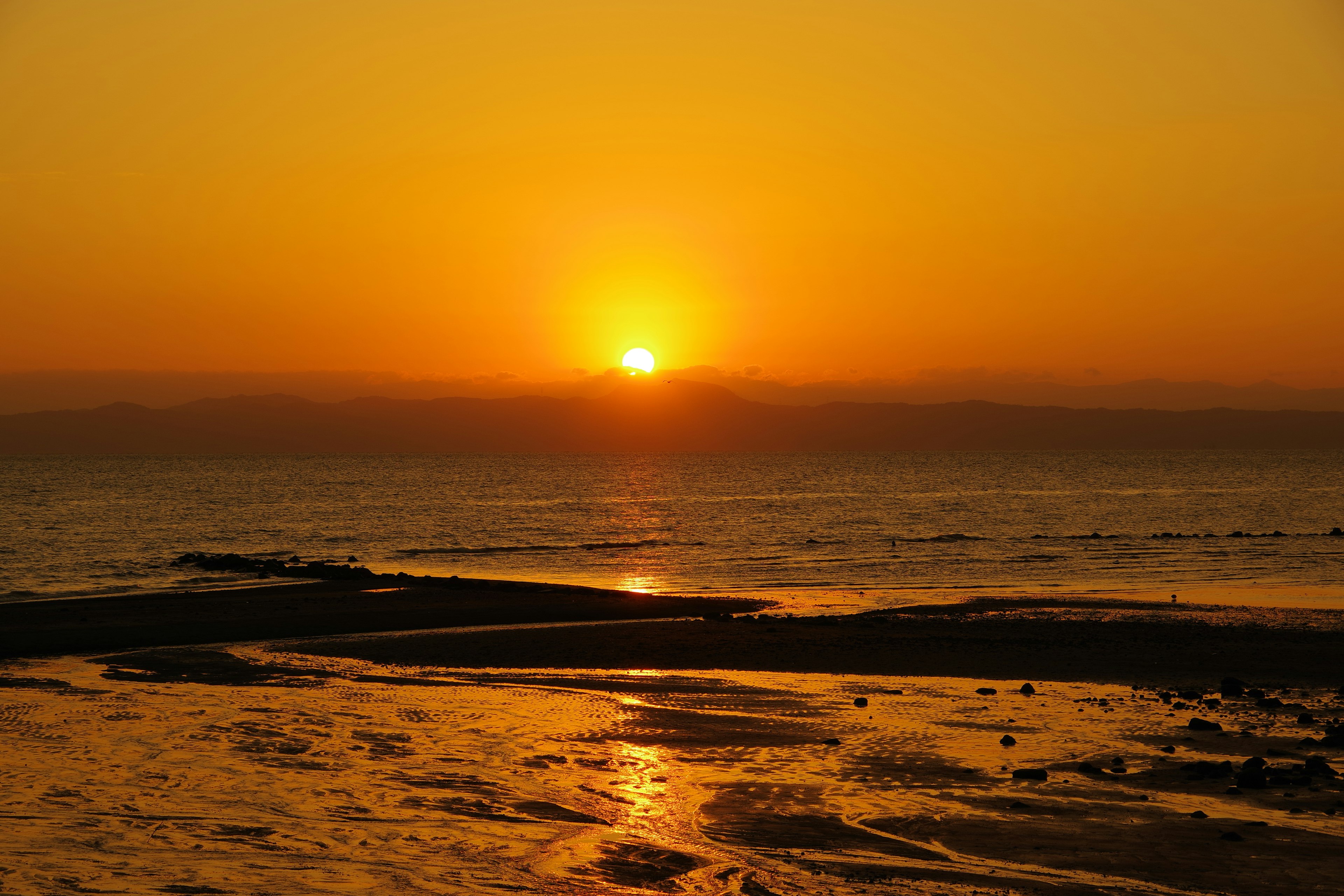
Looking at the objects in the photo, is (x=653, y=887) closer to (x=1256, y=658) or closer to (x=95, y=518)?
(x=1256, y=658)

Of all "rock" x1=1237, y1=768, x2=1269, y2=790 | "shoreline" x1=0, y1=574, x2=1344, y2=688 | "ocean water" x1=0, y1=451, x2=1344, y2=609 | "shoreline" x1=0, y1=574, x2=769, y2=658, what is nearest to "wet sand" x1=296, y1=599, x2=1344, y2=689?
"shoreline" x1=0, y1=574, x2=1344, y2=688

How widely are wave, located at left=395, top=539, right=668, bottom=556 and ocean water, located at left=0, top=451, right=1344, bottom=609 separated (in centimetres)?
26

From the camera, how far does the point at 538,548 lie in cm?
6419

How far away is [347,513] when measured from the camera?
101 m

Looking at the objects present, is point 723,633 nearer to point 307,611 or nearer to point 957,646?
point 957,646

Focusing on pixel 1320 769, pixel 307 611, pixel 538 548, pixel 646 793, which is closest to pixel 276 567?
pixel 538 548

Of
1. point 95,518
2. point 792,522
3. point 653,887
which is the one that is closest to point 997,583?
point 653,887

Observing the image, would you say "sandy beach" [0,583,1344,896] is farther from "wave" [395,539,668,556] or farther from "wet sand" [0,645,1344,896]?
"wave" [395,539,668,556]

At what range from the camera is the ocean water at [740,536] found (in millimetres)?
43438

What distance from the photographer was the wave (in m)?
62.1

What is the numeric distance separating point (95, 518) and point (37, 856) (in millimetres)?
88059

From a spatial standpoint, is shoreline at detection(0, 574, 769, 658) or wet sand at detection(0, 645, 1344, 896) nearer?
wet sand at detection(0, 645, 1344, 896)

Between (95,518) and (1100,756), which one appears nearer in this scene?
(1100,756)

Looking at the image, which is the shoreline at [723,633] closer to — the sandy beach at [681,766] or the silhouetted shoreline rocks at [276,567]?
the sandy beach at [681,766]
